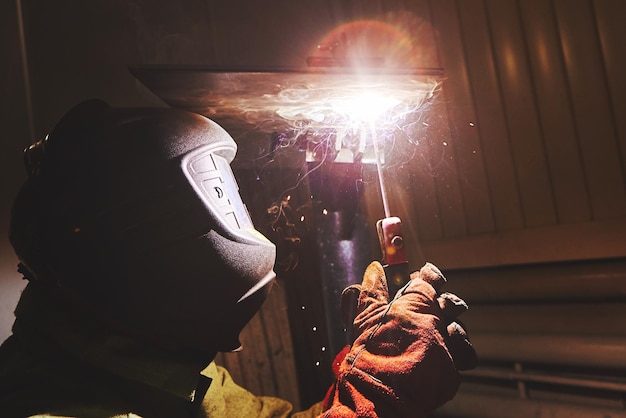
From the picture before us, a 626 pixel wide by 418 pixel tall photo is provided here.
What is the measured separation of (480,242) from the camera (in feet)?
6.14

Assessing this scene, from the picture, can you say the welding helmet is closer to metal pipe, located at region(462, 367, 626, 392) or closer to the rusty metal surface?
the rusty metal surface

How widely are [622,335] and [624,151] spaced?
1.98ft

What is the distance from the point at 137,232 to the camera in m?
1.11

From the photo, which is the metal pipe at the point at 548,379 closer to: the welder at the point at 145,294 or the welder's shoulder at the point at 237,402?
the welder at the point at 145,294

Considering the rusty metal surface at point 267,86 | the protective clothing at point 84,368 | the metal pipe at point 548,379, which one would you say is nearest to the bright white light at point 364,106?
the rusty metal surface at point 267,86

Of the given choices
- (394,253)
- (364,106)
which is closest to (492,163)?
(364,106)

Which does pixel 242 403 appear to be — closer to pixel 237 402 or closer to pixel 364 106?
pixel 237 402

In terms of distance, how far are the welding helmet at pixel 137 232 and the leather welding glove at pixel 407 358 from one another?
32 cm

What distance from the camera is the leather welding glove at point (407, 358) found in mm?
1071

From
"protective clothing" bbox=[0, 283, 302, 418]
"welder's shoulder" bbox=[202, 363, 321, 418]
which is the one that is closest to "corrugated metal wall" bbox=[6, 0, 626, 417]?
"welder's shoulder" bbox=[202, 363, 321, 418]

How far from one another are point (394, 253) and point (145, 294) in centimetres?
65

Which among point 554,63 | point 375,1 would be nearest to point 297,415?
point 554,63

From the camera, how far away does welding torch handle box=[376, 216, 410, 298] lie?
1.29m

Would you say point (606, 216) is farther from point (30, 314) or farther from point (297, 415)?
point (30, 314)
